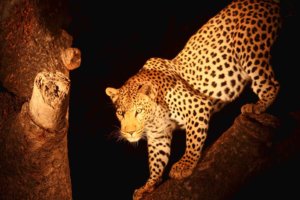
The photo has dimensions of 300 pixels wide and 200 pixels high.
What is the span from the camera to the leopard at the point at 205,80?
3293mm

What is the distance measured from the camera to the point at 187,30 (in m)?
5.75

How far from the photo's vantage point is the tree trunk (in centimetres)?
214

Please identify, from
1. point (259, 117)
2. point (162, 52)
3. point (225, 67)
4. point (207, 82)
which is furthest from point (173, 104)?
point (162, 52)

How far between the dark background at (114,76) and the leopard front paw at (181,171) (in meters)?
2.58

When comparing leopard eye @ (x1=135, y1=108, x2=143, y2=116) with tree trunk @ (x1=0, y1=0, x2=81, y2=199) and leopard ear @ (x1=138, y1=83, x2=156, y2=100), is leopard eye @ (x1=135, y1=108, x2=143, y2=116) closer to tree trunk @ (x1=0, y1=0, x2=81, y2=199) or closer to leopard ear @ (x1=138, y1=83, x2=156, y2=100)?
leopard ear @ (x1=138, y1=83, x2=156, y2=100)

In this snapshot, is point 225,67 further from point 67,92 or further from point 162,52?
point 162,52

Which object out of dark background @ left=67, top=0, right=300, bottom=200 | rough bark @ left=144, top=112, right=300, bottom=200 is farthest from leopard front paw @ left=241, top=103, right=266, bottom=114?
dark background @ left=67, top=0, right=300, bottom=200

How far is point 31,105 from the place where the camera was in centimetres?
202

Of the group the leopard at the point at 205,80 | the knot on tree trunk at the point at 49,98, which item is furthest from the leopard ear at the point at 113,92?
the knot on tree trunk at the point at 49,98

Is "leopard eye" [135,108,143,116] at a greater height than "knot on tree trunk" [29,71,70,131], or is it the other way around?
"knot on tree trunk" [29,71,70,131]

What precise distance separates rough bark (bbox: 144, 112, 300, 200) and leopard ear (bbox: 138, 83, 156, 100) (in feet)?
3.82

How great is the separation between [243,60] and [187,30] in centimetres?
248

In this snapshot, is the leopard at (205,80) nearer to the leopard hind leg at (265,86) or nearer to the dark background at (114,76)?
the leopard hind leg at (265,86)

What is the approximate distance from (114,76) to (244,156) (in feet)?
12.1
